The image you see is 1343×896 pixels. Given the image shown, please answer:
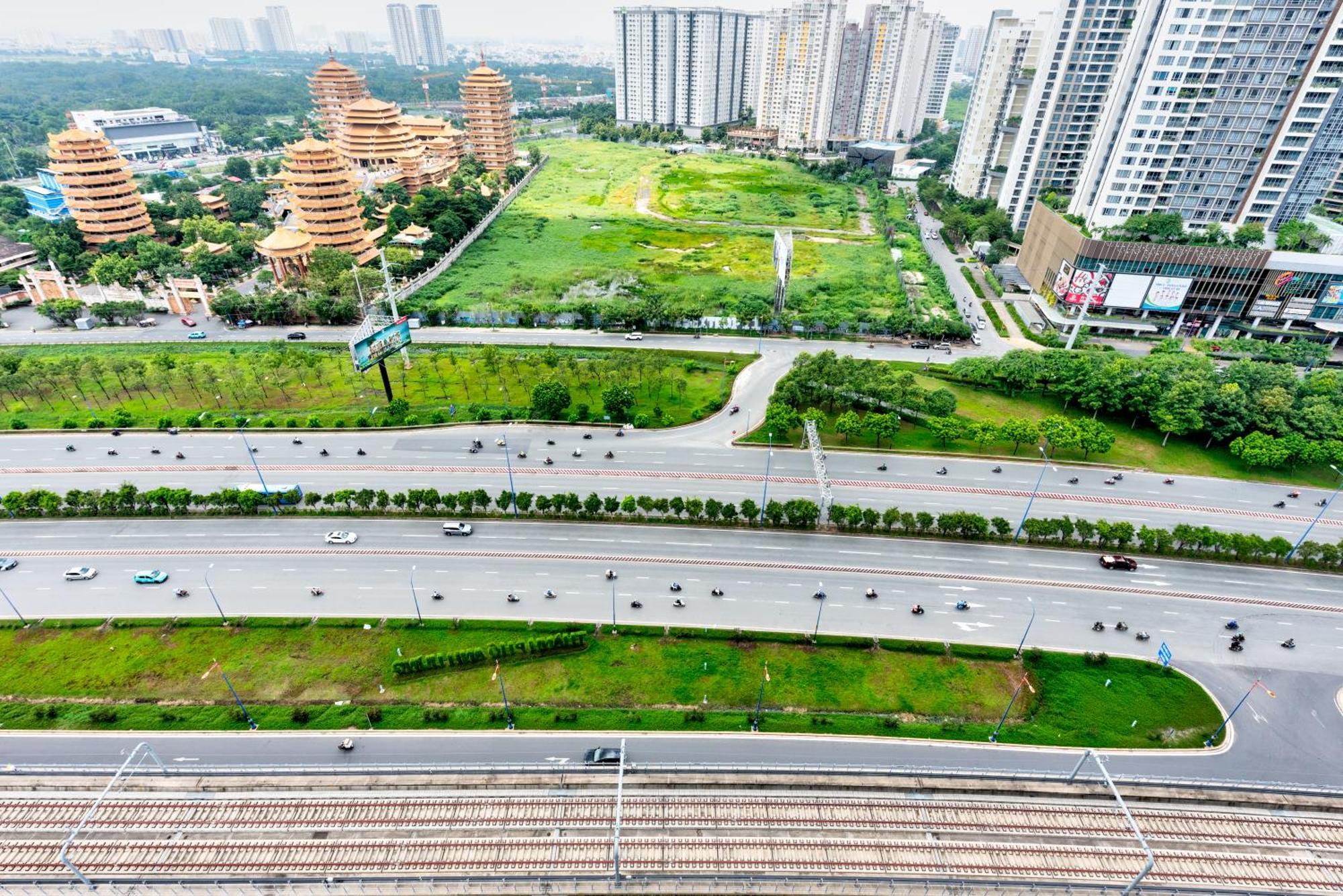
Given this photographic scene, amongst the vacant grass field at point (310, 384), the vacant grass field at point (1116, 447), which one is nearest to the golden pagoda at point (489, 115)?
the vacant grass field at point (310, 384)

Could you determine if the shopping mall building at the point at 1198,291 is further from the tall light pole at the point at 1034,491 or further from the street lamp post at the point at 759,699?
the street lamp post at the point at 759,699

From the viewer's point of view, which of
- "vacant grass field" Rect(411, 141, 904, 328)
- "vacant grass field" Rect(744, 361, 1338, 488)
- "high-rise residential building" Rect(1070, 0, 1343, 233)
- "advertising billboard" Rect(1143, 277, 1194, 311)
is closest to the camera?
"vacant grass field" Rect(744, 361, 1338, 488)

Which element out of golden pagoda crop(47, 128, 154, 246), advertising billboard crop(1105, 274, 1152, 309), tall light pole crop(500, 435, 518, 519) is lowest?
tall light pole crop(500, 435, 518, 519)

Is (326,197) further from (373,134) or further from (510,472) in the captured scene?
(510,472)

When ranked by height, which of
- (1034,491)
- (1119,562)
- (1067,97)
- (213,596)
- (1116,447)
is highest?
(1067,97)

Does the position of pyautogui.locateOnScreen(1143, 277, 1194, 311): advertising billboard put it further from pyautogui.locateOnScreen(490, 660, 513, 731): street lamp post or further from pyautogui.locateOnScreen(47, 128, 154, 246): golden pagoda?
pyautogui.locateOnScreen(47, 128, 154, 246): golden pagoda

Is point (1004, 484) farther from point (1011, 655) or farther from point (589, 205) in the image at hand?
point (589, 205)

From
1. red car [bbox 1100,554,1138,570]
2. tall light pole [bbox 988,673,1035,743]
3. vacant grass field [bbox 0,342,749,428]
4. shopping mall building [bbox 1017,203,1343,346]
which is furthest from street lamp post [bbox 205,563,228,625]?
shopping mall building [bbox 1017,203,1343,346]

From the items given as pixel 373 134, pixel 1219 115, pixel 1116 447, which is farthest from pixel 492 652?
pixel 373 134
